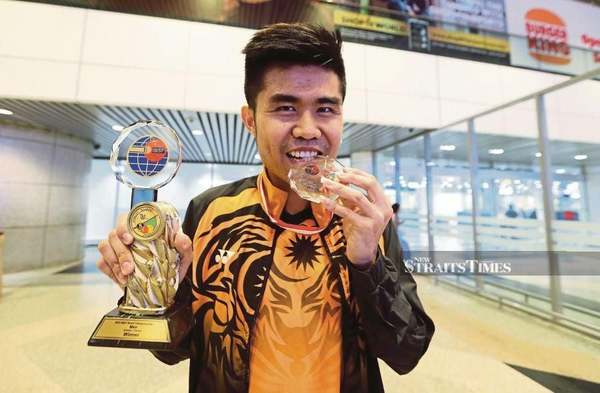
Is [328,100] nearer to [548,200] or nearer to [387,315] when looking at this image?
[387,315]

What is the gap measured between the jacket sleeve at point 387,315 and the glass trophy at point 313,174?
211 millimetres

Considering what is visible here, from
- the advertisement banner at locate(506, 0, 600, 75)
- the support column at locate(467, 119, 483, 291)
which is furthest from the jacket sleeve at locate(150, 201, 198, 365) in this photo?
the advertisement banner at locate(506, 0, 600, 75)

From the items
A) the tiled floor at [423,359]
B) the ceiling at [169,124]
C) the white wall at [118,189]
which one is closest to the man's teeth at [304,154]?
the tiled floor at [423,359]

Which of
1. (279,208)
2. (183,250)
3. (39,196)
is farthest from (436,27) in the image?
(39,196)

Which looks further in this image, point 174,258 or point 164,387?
point 164,387

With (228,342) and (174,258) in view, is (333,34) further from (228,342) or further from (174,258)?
(228,342)

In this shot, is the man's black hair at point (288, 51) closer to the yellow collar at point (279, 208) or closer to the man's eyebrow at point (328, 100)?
the man's eyebrow at point (328, 100)

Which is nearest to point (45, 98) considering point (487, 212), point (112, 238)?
point (112, 238)

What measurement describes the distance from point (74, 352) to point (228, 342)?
3019 mm

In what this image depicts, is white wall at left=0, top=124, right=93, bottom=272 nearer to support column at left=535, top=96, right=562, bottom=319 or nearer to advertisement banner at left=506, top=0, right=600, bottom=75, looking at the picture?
support column at left=535, top=96, right=562, bottom=319

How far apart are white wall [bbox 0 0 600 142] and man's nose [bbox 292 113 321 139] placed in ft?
13.0

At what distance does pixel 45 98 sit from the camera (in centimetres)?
400

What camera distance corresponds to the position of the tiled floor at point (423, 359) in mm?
2379

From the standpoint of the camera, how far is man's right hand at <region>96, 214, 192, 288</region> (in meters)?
0.75
